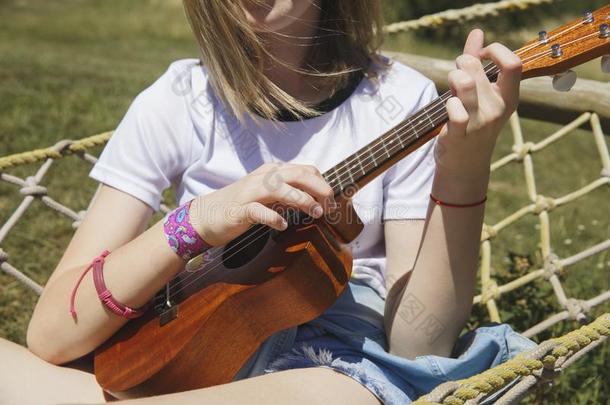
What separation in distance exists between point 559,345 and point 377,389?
1.14 feet

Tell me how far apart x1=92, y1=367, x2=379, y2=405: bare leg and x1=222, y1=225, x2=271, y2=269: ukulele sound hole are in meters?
0.24

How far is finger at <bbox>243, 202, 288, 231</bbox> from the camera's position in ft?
4.93

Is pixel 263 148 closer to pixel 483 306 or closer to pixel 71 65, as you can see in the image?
pixel 483 306

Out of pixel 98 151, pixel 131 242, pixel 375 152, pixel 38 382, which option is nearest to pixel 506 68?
pixel 375 152

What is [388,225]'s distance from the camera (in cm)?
177

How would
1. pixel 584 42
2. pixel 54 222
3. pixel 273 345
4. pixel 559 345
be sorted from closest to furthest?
pixel 584 42 → pixel 559 345 → pixel 273 345 → pixel 54 222

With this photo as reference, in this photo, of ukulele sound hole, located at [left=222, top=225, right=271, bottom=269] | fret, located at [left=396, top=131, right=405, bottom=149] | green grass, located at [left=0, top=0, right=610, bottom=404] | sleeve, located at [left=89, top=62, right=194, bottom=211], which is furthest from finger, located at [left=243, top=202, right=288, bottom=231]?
green grass, located at [left=0, top=0, right=610, bottom=404]

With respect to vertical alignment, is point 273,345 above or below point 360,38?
below

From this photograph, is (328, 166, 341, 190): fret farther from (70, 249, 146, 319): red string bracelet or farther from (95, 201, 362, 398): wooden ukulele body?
(70, 249, 146, 319): red string bracelet

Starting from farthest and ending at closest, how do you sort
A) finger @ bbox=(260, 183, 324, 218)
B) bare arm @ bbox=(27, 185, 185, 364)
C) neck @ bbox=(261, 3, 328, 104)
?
neck @ bbox=(261, 3, 328, 104) < bare arm @ bbox=(27, 185, 185, 364) < finger @ bbox=(260, 183, 324, 218)

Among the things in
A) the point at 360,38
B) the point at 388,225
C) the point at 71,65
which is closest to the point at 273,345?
the point at 388,225

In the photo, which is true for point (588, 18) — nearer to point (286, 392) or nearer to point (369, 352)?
point (369, 352)

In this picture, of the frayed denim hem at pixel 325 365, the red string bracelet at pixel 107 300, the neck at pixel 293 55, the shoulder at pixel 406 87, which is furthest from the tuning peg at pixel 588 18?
the red string bracelet at pixel 107 300

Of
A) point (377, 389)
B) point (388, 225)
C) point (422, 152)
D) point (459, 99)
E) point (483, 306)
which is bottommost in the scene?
point (483, 306)
